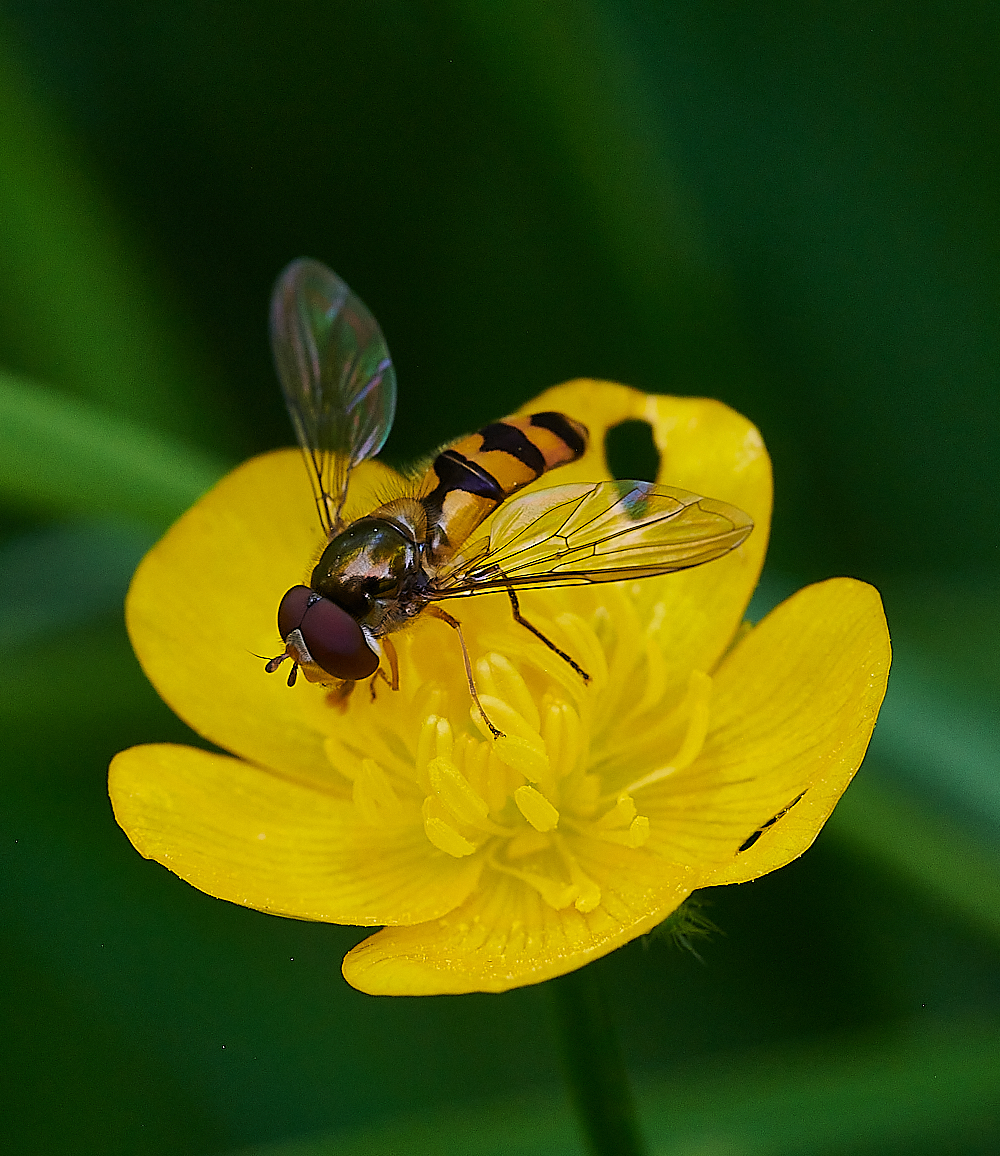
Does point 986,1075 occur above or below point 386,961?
below

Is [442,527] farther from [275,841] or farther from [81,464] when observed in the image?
[81,464]

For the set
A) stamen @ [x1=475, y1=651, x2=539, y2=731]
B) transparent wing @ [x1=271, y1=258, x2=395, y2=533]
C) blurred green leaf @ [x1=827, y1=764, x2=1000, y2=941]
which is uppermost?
transparent wing @ [x1=271, y1=258, x2=395, y2=533]

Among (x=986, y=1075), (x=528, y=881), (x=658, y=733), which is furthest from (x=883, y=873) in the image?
(x=528, y=881)

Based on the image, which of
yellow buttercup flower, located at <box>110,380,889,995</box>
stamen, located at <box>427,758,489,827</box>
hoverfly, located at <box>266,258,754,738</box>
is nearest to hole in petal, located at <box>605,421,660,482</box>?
yellow buttercup flower, located at <box>110,380,889,995</box>

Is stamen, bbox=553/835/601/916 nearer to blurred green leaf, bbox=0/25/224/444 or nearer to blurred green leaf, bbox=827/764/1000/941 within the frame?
blurred green leaf, bbox=827/764/1000/941

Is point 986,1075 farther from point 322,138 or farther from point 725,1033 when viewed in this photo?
point 322,138

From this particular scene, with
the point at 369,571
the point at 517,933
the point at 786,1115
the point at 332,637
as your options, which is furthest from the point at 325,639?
the point at 786,1115

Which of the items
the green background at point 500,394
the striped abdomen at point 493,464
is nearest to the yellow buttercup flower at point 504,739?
the striped abdomen at point 493,464

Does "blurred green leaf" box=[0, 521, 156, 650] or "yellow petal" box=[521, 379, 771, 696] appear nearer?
"yellow petal" box=[521, 379, 771, 696]
